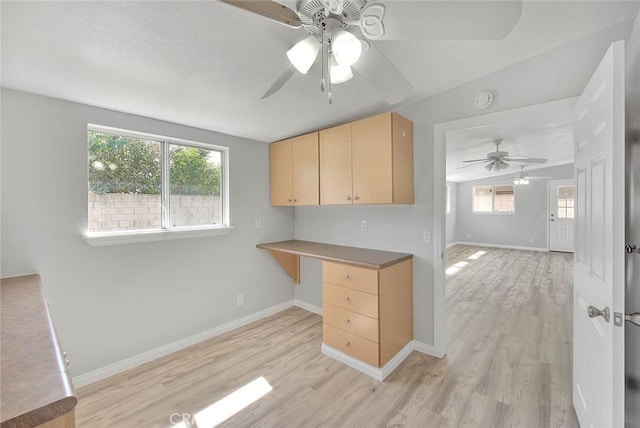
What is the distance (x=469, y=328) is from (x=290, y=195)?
2.49m

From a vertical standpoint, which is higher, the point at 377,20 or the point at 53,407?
the point at 377,20

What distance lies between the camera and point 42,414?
596mm

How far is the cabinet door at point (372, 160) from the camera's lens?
2242mm

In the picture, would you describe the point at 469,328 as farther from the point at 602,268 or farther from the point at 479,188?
the point at 479,188

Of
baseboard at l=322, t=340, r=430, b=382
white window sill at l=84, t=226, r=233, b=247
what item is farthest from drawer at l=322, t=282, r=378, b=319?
white window sill at l=84, t=226, r=233, b=247

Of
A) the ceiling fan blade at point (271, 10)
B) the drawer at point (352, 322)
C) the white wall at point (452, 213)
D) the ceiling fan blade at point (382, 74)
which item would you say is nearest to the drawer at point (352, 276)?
the drawer at point (352, 322)

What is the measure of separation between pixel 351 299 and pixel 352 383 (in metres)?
0.62

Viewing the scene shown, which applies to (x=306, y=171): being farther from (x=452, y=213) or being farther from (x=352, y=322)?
(x=452, y=213)

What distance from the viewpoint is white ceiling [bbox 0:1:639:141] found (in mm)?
1310

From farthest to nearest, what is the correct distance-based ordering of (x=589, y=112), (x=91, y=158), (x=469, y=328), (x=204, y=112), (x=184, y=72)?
1. (x=469, y=328)
2. (x=204, y=112)
3. (x=91, y=158)
4. (x=184, y=72)
5. (x=589, y=112)

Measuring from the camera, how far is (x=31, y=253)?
1862 mm

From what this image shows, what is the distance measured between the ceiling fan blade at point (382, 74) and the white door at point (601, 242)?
789 mm

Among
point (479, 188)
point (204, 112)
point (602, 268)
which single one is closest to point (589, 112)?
point (602, 268)

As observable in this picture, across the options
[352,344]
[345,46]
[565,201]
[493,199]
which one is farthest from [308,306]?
[565,201]
